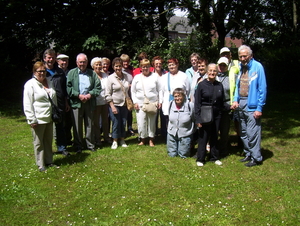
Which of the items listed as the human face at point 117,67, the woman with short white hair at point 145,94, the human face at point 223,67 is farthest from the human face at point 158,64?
the human face at point 223,67

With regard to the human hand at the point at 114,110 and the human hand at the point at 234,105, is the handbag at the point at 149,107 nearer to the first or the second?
the human hand at the point at 114,110

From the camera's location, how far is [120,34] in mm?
12984

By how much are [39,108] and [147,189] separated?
7.68 ft

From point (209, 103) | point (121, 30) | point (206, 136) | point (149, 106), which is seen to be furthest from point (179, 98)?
point (121, 30)

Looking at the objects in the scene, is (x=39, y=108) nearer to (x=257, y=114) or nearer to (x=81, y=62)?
(x=81, y=62)

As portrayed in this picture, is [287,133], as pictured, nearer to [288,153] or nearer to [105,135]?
[288,153]

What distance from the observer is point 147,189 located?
15.5 feet

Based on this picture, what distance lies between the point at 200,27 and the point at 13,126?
7994 mm

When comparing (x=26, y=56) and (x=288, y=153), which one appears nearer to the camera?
(x=288, y=153)

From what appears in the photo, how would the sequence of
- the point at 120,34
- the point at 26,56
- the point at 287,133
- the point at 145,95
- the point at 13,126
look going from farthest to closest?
the point at 26,56 < the point at 120,34 < the point at 13,126 < the point at 287,133 < the point at 145,95

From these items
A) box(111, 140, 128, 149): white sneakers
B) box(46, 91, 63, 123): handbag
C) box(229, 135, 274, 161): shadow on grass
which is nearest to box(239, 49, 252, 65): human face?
box(229, 135, 274, 161): shadow on grass

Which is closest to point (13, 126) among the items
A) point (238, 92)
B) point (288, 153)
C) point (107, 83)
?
point (107, 83)

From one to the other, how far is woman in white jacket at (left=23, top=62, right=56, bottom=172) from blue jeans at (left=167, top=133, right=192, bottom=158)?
2433 millimetres

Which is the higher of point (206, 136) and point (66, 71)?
point (66, 71)
